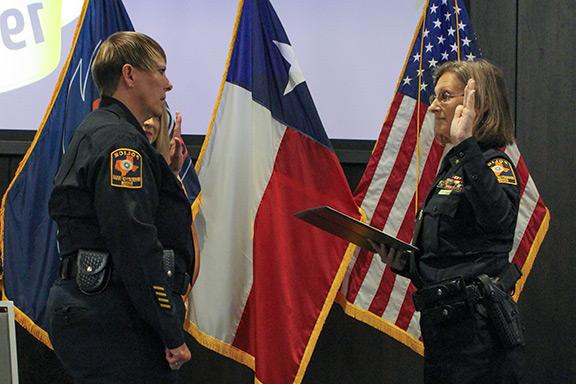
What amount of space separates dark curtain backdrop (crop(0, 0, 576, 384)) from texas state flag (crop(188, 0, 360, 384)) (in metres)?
0.48

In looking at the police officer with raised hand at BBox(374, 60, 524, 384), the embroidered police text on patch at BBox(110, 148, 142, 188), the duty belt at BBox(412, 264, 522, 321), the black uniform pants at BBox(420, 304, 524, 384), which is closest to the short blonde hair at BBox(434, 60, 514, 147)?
the police officer with raised hand at BBox(374, 60, 524, 384)

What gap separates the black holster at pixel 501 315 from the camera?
229cm

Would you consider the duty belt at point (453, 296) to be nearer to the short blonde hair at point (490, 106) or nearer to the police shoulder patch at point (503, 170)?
the police shoulder patch at point (503, 170)

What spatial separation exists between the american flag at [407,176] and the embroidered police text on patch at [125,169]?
1.64 m

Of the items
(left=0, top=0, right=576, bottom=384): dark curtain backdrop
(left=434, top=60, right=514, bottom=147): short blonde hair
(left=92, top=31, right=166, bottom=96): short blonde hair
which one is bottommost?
(left=0, top=0, right=576, bottom=384): dark curtain backdrop

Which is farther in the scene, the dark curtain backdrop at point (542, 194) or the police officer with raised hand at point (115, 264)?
the dark curtain backdrop at point (542, 194)

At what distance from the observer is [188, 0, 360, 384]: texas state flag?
3.25 m

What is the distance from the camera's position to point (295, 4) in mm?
3865

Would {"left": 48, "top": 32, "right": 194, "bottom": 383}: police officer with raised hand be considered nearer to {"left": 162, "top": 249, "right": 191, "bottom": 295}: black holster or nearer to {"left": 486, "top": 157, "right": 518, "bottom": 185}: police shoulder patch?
{"left": 162, "top": 249, "right": 191, "bottom": 295}: black holster

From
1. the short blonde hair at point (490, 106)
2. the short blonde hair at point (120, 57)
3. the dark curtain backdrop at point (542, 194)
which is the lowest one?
the dark curtain backdrop at point (542, 194)

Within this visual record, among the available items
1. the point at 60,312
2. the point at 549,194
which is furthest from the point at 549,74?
the point at 60,312

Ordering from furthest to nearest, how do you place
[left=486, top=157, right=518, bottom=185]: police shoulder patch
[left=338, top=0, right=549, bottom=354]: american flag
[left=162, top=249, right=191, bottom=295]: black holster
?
[left=338, top=0, right=549, bottom=354]: american flag → [left=486, top=157, right=518, bottom=185]: police shoulder patch → [left=162, top=249, right=191, bottom=295]: black holster

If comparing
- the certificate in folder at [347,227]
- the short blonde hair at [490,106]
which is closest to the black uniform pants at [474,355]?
the certificate in folder at [347,227]

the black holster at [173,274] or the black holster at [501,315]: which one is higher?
the black holster at [173,274]
